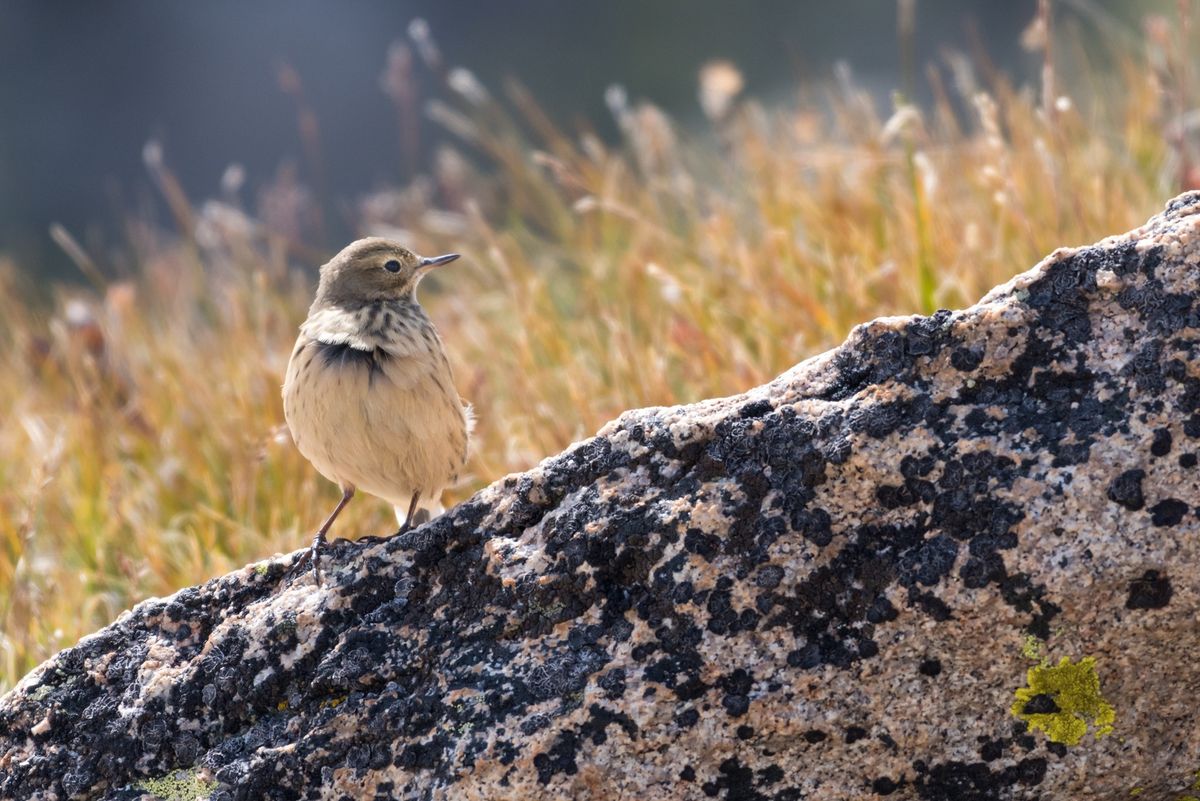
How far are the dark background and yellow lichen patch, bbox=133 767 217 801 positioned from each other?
17503 mm

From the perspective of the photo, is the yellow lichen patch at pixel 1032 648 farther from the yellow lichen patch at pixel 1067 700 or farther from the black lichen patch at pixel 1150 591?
the black lichen patch at pixel 1150 591

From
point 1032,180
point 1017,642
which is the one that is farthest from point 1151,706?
point 1032,180

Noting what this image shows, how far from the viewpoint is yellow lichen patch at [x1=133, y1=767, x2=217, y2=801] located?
2.71 meters

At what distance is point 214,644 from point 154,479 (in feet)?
8.72

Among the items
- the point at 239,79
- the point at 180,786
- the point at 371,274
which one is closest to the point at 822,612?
the point at 180,786

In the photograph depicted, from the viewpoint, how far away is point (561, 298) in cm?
679

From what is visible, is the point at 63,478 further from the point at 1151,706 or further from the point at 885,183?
the point at 1151,706

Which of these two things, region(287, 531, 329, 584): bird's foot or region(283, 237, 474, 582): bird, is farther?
region(283, 237, 474, 582): bird

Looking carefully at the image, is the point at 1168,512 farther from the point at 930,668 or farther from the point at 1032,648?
the point at 930,668

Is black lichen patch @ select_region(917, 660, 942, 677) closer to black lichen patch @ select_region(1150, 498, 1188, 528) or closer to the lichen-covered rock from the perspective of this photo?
the lichen-covered rock

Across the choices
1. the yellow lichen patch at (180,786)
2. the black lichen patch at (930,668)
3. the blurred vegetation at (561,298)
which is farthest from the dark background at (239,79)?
the black lichen patch at (930,668)

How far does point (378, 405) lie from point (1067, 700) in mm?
1992

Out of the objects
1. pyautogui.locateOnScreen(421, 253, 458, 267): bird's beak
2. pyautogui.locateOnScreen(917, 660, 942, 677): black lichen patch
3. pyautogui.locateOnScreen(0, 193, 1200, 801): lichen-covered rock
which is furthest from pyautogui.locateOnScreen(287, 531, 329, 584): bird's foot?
pyautogui.locateOnScreen(421, 253, 458, 267): bird's beak

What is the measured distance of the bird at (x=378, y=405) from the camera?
3.67 meters
